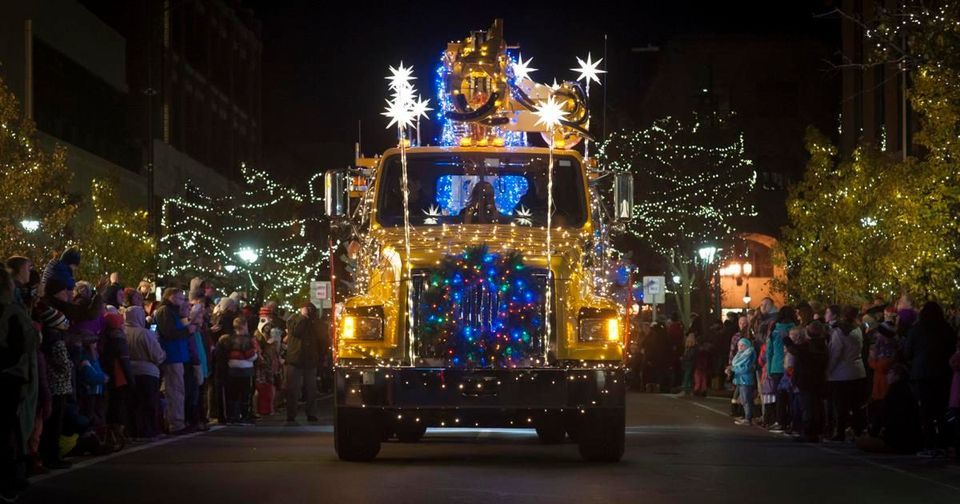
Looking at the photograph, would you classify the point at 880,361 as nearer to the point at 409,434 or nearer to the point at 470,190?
the point at 409,434

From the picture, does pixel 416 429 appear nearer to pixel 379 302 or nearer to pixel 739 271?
pixel 379 302

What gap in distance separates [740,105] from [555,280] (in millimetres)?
58998

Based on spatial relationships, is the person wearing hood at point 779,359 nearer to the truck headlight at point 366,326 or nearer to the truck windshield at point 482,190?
the truck windshield at point 482,190

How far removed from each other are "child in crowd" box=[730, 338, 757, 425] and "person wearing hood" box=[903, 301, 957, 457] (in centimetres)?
723

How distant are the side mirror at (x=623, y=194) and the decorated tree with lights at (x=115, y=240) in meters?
23.9

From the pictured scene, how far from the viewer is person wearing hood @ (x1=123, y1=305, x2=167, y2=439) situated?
21.3 metres

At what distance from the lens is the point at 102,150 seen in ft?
165

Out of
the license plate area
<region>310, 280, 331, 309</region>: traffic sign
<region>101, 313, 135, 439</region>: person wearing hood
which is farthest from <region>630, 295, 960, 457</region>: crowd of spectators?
<region>310, 280, 331, 309</region>: traffic sign

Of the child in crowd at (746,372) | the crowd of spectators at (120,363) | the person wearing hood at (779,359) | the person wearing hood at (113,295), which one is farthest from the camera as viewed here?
the child in crowd at (746,372)

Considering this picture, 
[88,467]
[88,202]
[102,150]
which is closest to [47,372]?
[88,467]

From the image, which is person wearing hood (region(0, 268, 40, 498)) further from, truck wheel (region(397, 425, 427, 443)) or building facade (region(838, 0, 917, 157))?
building facade (region(838, 0, 917, 157))

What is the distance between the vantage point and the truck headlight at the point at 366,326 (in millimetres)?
16750

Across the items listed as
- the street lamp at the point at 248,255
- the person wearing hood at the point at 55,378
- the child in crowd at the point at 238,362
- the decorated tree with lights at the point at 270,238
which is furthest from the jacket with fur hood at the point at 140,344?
the street lamp at the point at 248,255

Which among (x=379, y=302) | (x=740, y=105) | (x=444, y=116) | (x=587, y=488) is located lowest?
(x=587, y=488)
